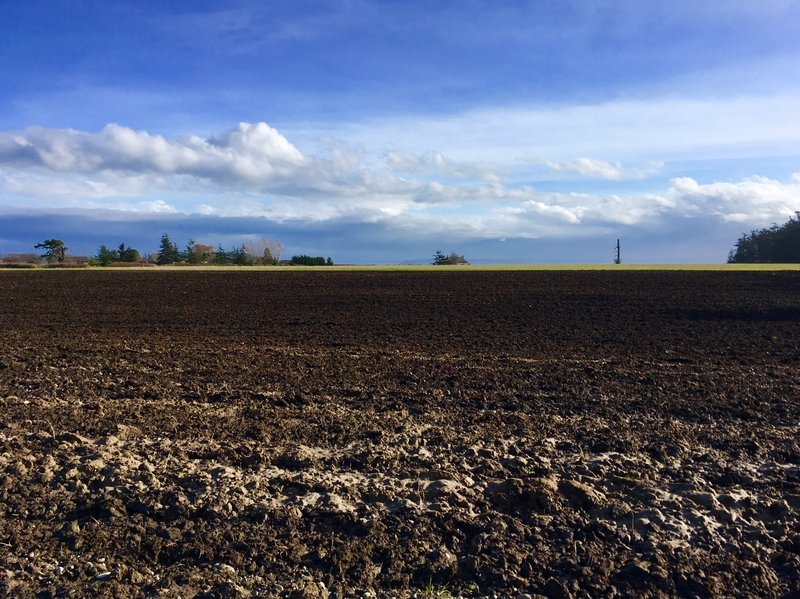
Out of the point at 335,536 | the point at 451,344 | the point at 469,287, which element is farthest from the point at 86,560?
the point at 469,287

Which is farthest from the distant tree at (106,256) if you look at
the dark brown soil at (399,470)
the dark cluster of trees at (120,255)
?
the dark brown soil at (399,470)

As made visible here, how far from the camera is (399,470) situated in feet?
20.9

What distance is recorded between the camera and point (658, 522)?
527cm

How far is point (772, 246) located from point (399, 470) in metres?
97.5

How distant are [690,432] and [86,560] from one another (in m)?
6.33

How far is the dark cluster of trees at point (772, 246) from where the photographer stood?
281ft

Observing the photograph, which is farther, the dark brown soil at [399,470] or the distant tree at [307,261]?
the distant tree at [307,261]

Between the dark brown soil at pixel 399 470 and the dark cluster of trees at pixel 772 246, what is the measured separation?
83.1 metres

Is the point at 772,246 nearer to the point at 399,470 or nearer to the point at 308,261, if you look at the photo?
the point at 308,261

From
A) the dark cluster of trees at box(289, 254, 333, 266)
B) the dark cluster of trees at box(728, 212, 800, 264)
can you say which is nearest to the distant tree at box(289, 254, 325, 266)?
the dark cluster of trees at box(289, 254, 333, 266)

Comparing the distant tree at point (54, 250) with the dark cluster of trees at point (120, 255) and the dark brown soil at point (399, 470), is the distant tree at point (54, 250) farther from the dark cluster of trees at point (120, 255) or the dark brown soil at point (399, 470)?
the dark brown soil at point (399, 470)

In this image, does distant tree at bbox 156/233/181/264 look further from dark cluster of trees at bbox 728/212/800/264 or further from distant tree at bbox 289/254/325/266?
dark cluster of trees at bbox 728/212/800/264

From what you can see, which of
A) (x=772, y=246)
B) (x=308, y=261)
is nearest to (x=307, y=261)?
(x=308, y=261)

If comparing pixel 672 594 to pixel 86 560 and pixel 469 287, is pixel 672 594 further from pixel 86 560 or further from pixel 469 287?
pixel 469 287
